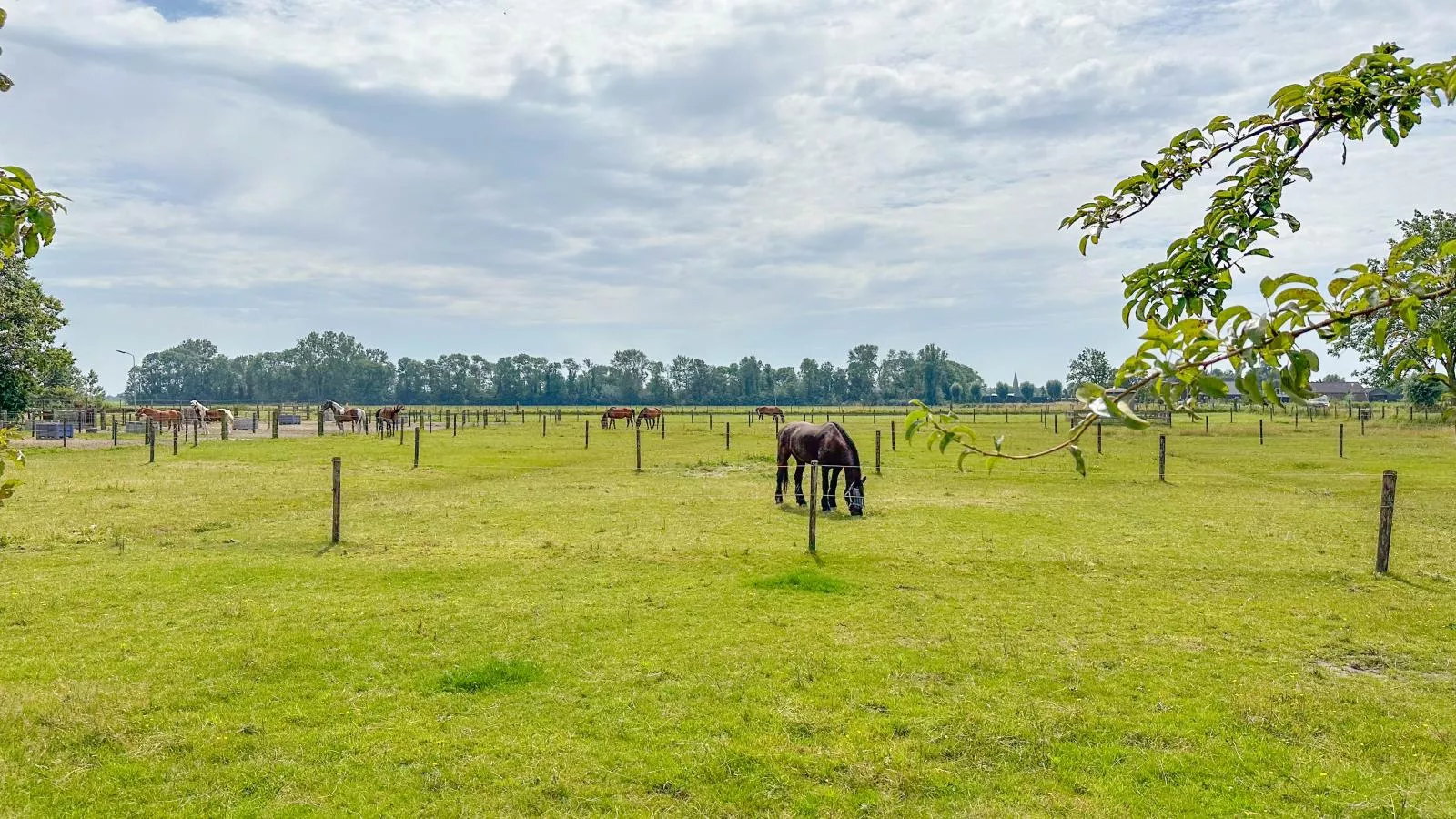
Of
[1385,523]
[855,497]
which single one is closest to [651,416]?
[855,497]

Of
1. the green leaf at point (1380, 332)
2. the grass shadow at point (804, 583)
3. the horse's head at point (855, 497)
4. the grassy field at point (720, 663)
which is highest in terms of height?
the green leaf at point (1380, 332)

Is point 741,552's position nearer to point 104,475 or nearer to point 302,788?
point 302,788

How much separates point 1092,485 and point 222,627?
62.4 feet

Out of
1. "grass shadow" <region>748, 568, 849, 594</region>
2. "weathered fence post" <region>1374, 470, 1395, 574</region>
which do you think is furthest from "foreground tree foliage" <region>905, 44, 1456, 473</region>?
"weathered fence post" <region>1374, 470, 1395, 574</region>

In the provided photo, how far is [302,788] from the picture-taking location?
5012 millimetres

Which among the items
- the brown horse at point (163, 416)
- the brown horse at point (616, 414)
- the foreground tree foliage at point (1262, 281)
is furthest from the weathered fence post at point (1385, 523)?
the brown horse at point (616, 414)

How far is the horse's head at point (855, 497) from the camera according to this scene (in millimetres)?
15568

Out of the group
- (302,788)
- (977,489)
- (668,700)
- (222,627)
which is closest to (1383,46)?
(668,700)

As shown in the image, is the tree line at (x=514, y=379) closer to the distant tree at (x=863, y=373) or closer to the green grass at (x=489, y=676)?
the distant tree at (x=863, y=373)

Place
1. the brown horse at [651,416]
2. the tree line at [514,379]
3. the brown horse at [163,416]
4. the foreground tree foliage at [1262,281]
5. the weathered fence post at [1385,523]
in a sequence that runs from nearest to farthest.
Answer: the foreground tree foliage at [1262,281], the weathered fence post at [1385,523], the brown horse at [163,416], the brown horse at [651,416], the tree line at [514,379]

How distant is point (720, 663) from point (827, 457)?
9655 mm

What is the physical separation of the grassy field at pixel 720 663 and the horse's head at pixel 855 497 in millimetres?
401

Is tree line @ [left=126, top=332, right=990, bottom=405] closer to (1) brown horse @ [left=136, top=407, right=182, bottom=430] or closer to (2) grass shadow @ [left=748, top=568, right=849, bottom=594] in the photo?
(1) brown horse @ [left=136, top=407, right=182, bottom=430]

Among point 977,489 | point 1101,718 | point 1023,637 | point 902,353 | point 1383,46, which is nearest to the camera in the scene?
point 1383,46
